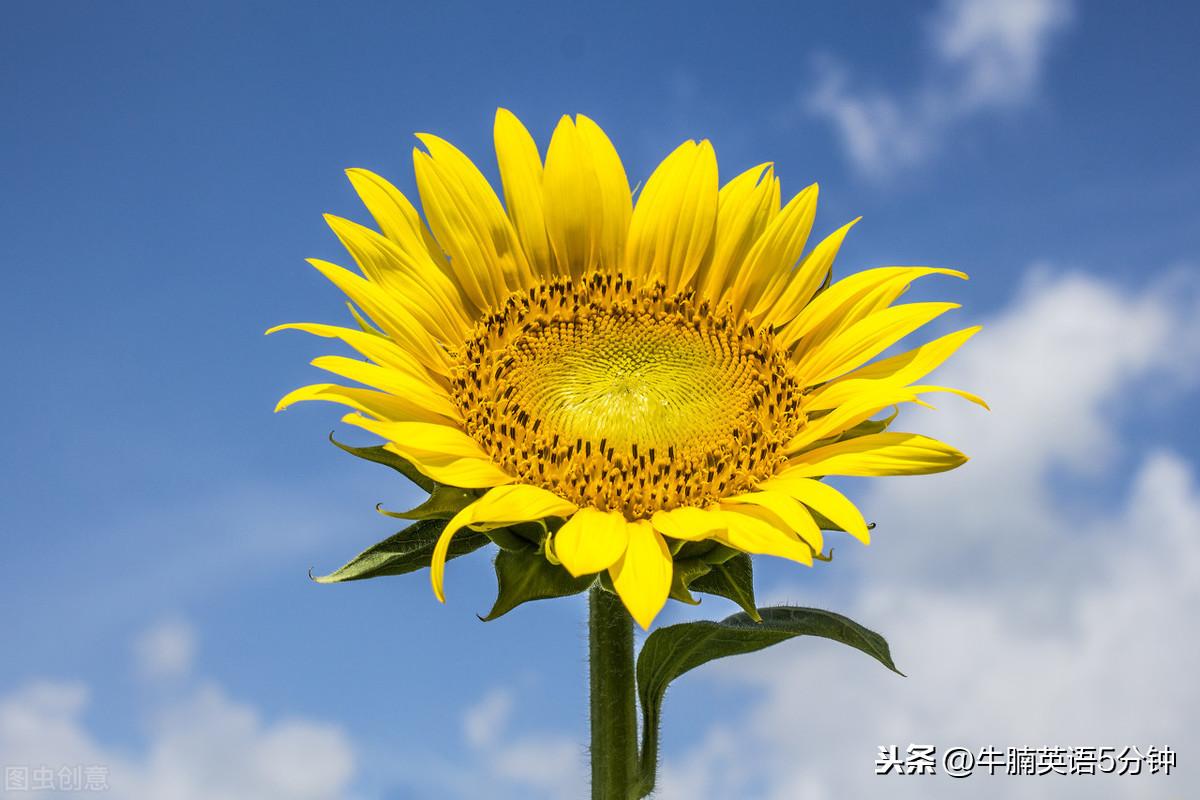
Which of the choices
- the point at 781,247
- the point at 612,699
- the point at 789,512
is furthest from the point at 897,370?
the point at 612,699

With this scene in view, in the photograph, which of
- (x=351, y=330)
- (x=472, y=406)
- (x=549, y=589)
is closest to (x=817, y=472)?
(x=549, y=589)

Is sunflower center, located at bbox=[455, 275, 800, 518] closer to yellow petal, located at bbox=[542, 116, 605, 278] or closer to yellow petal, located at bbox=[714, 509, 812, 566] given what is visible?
yellow petal, located at bbox=[542, 116, 605, 278]

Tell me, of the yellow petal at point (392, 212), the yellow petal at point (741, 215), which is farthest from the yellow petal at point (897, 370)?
the yellow petal at point (392, 212)

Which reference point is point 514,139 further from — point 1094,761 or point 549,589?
point 1094,761

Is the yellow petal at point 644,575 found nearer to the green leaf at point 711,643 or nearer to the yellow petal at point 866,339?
the green leaf at point 711,643

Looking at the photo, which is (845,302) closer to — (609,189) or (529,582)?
(609,189)

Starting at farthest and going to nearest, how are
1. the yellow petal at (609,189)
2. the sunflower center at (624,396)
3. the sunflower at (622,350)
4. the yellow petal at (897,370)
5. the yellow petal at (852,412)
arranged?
the yellow petal at (609,189) → the yellow petal at (897,370) → the sunflower center at (624,396) → the yellow petal at (852,412) → the sunflower at (622,350)
